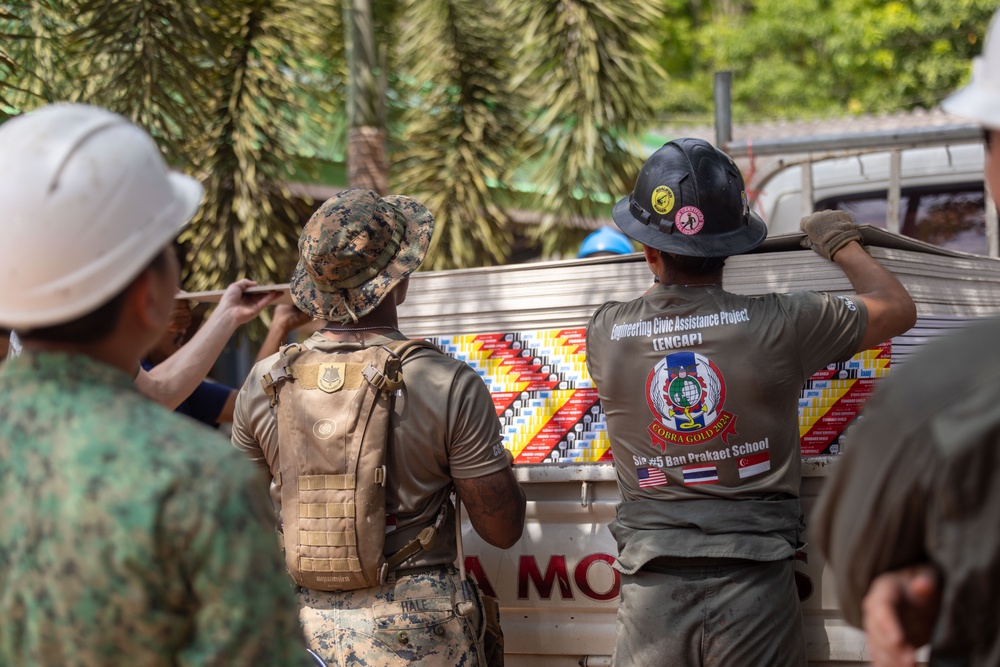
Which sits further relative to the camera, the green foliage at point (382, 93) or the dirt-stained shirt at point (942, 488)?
the green foliage at point (382, 93)

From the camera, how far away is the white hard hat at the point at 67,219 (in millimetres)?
1330

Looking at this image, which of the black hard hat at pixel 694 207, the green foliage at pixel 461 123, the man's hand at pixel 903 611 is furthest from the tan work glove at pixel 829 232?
the green foliage at pixel 461 123

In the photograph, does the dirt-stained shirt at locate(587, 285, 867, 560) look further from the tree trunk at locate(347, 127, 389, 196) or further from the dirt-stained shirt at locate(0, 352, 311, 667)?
the tree trunk at locate(347, 127, 389, 196)

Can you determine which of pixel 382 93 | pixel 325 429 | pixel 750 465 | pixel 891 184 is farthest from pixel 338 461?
pixel 382 93

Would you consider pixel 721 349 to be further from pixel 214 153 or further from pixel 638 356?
pixel 214 153

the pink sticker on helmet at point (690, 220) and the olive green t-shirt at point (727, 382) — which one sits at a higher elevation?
the pink sticker on helmet at point (690, 220)

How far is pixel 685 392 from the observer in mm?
2447

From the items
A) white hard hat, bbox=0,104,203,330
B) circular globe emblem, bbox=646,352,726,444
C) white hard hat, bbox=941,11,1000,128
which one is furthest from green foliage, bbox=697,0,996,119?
white hard hat, bbox=0,104,203,330

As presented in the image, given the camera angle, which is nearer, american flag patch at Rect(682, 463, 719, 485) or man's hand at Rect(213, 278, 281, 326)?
american flag patch at Rect(682, 463, 719, 485)

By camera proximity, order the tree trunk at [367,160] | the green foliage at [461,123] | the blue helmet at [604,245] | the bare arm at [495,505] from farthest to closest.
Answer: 1. the green foliage at [461,123]
2. the tree trunk at [367,160]
3. the blue helmet at [604,245]
4. the bare arm at [495,505]

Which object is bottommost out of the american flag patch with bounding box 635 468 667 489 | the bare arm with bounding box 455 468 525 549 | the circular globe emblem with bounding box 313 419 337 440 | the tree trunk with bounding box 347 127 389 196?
the bare arm with bounding box 455 468 525 549

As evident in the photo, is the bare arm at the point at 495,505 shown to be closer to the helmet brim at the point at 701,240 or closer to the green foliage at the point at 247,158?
the helmet brim at the point at 701,240

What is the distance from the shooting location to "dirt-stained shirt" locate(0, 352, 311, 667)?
4.17ft

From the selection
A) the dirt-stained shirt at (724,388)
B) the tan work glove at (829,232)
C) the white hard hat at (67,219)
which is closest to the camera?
the white hard hat at (67,219)
